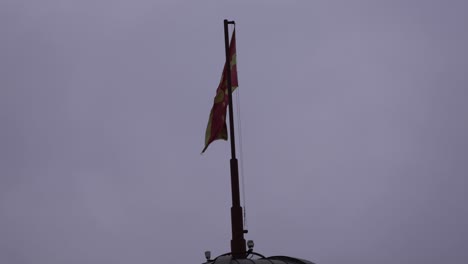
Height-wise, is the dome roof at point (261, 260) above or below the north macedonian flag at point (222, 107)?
below

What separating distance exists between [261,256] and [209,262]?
1.71 m

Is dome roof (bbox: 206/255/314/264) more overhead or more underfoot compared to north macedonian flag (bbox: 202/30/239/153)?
more underfoot

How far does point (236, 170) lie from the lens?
2245cm

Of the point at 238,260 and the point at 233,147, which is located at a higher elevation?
the point at 233,147

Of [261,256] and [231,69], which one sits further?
[231,69]

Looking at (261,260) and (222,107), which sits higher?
(222,107)

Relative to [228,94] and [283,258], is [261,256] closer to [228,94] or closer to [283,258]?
[283,258]

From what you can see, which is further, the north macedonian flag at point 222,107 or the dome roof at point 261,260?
the north macedonian flag at point 222,107

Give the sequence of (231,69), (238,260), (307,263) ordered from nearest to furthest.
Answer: (238,260)
(307,263)
(231,69)

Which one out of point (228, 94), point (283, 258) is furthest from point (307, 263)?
point (228, 94)

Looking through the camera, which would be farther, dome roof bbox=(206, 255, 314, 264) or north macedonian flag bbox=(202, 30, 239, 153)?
north macedonian flag bbox=(202, 30, 239, 153)

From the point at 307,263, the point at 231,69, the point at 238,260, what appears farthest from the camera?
the point at 231,69

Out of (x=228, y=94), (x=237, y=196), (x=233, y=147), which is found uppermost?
(x=228, y=94)

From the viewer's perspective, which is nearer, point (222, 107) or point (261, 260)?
point (261, 260)
